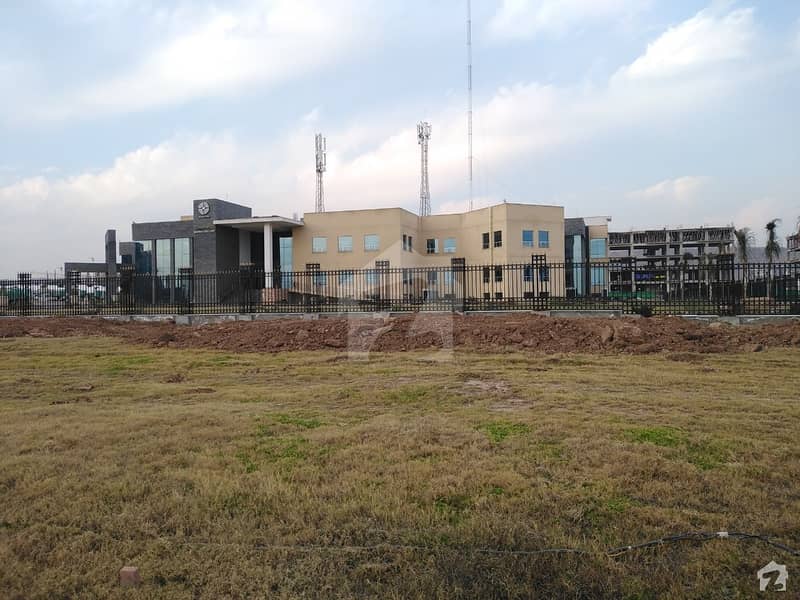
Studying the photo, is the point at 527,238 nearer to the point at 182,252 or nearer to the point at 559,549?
the point at 182,252

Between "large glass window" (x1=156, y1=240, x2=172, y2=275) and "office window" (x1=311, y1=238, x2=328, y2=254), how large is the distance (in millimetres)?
13685

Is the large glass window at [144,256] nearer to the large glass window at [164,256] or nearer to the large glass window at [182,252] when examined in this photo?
the large glass window at [164,256]

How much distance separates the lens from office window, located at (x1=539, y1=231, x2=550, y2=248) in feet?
152

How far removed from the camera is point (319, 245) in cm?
4753

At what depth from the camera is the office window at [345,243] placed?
46.8 meters

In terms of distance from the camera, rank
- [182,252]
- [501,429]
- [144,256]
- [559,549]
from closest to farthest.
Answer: [559,549]
[501,429]
[182,252]
[144,256]

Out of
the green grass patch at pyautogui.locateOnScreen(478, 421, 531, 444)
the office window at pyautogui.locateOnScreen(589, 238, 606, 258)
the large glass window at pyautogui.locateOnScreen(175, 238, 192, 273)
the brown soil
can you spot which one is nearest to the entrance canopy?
the large glass window at pyautogui.locateOnScreen(175, 238, 192, 273)

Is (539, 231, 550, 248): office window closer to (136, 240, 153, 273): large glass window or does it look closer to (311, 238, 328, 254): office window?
(311, 238, 328, 254): office window

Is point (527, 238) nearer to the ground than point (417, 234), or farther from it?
nearer to the ground

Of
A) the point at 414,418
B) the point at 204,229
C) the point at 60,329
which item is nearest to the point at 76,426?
the point at 414,418

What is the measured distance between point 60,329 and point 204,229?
100 feet

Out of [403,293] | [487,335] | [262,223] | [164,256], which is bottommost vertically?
[487,335]

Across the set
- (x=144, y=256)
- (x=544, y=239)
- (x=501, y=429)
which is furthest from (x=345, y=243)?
(x=501, y=429)

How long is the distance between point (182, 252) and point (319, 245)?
1298 centimetres
